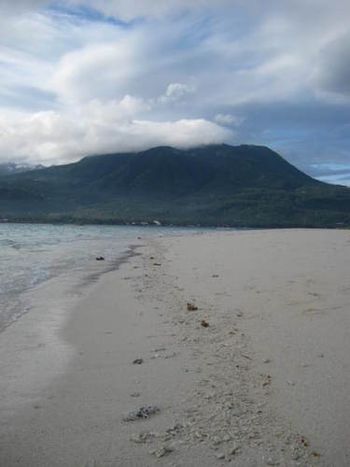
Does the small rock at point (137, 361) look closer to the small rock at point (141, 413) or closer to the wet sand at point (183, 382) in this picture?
the wet sand at point (183, 382)

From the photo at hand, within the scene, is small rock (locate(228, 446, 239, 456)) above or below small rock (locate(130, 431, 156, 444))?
above

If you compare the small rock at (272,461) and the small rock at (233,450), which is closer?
the small rock at (272,461)

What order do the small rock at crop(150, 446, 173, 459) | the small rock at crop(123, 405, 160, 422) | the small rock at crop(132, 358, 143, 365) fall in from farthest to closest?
1. the small rock at crop(132, 358, 143, 365)
2. the small rock at crop(123, 405, 160, 422)
3. the small rock at crop(150, 446, 173, 459)

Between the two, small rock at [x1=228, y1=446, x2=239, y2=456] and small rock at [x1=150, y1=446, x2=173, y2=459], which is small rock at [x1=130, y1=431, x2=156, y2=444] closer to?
small rock at [x1=150, y1=446, x2=173, y2=459]

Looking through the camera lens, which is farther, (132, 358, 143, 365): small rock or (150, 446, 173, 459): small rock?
(132, 358, 143, 365): small rock

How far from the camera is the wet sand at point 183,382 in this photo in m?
4.00

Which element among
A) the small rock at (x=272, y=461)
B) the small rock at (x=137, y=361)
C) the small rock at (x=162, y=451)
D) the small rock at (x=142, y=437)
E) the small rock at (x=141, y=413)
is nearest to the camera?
the small rock at (x=272, y=461)

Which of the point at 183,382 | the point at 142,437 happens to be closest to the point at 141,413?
the point at 142,437

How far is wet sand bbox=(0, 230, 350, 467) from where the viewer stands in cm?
400

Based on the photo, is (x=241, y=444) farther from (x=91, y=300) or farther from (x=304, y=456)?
(x=91, y=300)

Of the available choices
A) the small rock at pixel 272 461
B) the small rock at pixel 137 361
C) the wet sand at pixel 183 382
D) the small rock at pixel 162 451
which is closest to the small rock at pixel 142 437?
the wet sand at pixel 183 382

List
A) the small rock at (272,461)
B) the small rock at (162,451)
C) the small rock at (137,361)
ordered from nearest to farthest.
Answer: the small rock at (272,461) → the small rock at (162,451) → the small rock at (137,361)

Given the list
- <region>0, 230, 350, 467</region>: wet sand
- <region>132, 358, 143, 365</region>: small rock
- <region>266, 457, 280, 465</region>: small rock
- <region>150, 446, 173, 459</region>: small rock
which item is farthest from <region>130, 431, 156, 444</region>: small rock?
<region>132, 358, 143, 365</region>: small rock

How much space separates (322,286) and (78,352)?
6453mm
